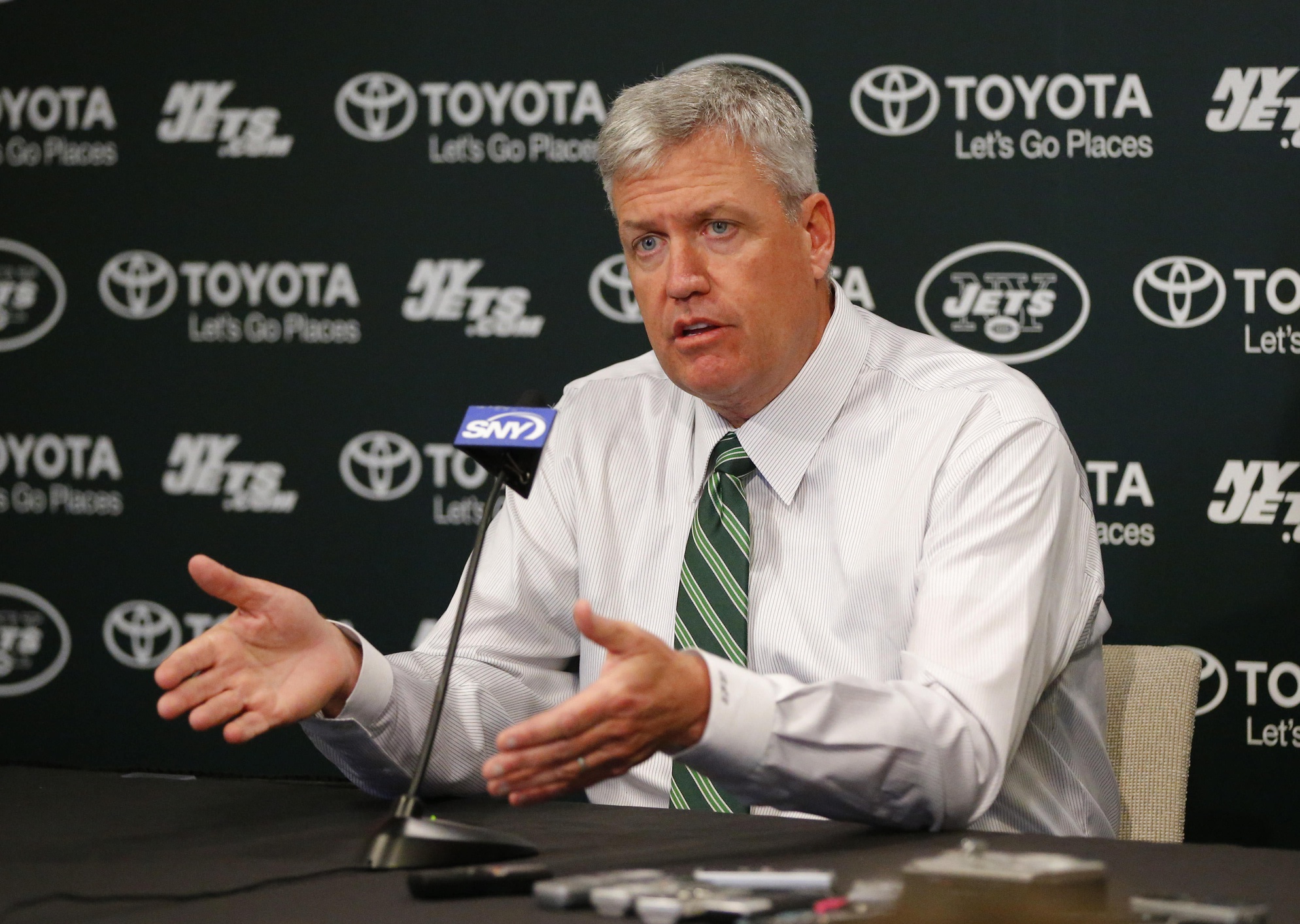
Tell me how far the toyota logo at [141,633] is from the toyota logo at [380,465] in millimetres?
585

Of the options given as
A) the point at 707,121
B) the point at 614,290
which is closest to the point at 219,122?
the point at 614,290

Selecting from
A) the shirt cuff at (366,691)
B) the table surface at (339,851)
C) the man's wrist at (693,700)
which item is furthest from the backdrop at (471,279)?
the man's wrist at (693,700)

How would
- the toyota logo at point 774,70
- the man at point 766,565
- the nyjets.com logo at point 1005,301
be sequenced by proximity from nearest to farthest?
the man at point 766,565, the nyjets.com logo at point 1005,301, the toyota logo at point 774,70

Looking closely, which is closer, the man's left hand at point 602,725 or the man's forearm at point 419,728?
the man's left hand at point 602,725

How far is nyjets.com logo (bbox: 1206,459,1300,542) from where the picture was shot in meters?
2.87

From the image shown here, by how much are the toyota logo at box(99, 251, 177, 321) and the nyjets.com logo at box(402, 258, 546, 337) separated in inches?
24.7

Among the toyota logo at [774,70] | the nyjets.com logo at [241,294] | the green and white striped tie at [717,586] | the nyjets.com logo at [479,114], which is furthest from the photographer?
the nyjets.com logo at [241,294]

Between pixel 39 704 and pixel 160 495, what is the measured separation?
622 mm

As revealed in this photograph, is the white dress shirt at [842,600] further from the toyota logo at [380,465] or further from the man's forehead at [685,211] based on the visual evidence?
the toyota logo at [380,465]

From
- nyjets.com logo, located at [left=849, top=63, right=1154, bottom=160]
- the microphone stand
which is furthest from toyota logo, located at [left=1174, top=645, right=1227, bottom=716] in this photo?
the microphone stand

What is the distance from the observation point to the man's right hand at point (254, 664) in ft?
5.15

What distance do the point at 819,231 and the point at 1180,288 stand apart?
1105 mm

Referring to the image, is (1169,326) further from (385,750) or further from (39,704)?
(39,704)

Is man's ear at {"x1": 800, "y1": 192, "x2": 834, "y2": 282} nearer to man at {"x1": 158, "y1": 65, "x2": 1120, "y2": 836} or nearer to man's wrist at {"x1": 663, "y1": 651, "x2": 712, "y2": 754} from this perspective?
man at {"x1": 158, "y1": 65, "x2": 1120, "y2": 836}
